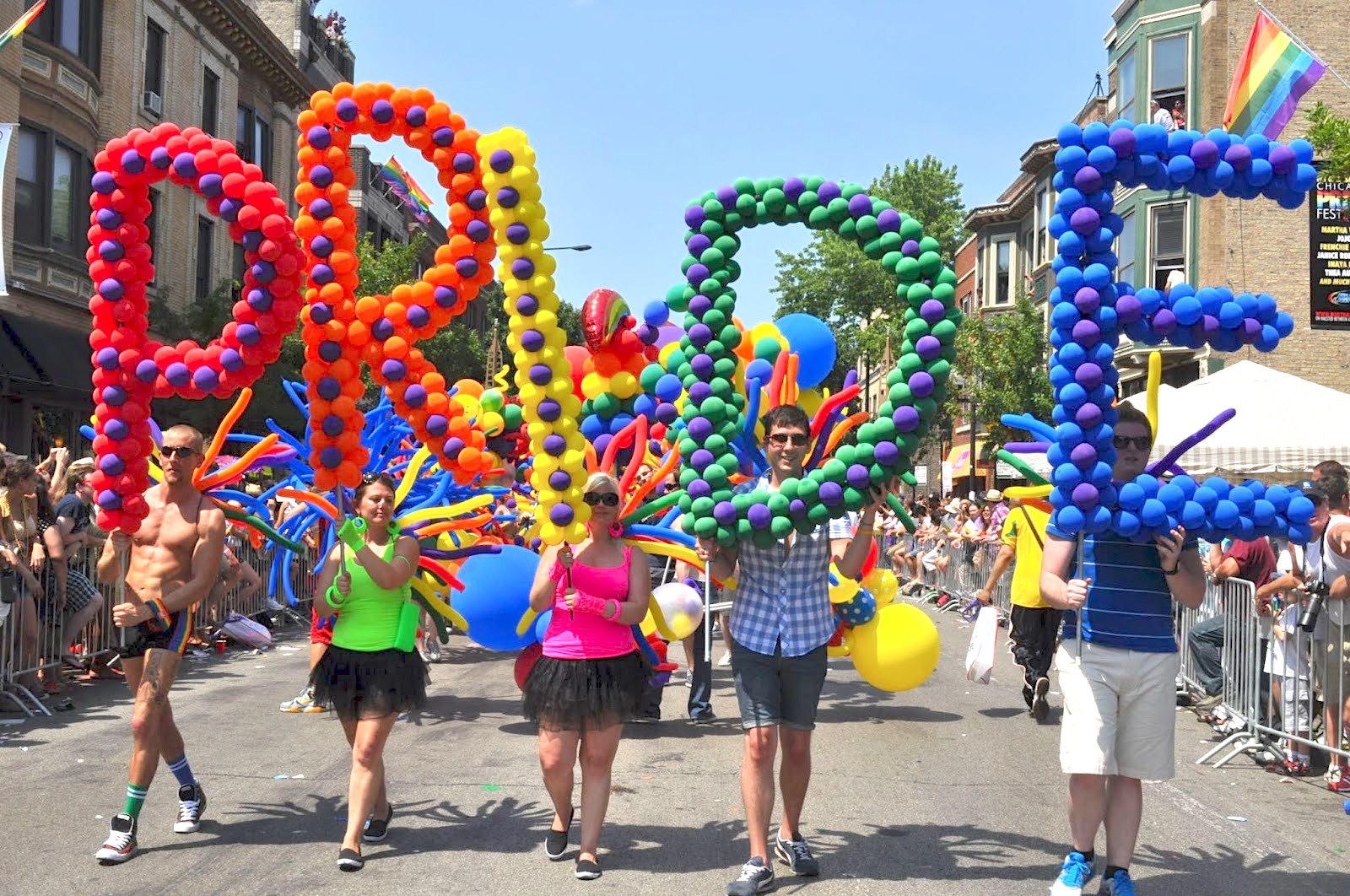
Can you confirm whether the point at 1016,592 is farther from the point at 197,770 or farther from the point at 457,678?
the point at 197,770

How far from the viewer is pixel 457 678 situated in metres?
11.7

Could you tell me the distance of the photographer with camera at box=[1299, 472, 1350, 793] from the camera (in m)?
7.69

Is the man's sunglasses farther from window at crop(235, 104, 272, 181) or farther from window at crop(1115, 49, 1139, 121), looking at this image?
window at crop(1115, 49, 1139, 121)

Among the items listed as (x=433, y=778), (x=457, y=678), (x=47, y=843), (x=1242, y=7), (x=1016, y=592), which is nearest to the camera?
(x=47, y=843)

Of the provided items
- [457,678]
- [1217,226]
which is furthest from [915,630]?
[1217,226]

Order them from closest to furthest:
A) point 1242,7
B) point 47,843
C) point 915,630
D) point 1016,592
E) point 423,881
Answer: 1. point 423,881
2. point 47,843
3. point 915,630
4. point 1016,592
5. point 1242,7

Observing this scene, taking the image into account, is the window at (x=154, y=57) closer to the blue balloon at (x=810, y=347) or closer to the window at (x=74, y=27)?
the window at (x=74, y=27)

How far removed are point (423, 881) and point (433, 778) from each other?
2093mm

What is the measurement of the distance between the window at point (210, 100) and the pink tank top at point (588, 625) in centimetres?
2498

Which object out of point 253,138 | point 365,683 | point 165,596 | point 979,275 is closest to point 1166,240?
point 979,275

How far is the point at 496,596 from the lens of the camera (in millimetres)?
7078

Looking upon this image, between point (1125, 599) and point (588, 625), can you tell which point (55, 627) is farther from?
point (1125, 599)

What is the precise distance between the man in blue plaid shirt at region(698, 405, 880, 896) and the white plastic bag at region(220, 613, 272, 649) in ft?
30.4

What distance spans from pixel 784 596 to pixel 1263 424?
8974 millimetres
